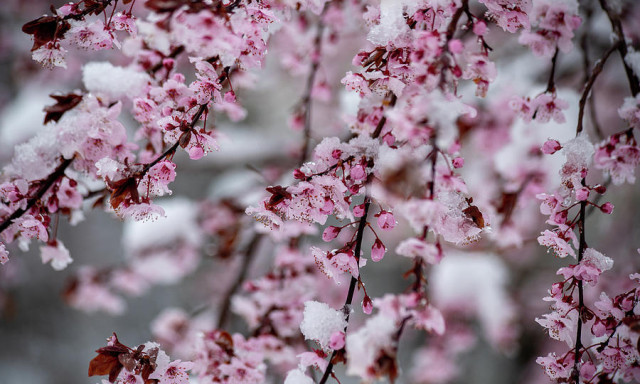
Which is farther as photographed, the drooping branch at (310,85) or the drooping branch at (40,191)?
the drooping branch at (310,85)

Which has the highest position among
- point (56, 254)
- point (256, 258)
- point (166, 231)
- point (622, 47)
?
point (256, 258)

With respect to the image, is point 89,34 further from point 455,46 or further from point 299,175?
point 455,46

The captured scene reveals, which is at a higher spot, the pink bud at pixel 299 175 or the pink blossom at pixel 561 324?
the pink bud at pixel 299 175

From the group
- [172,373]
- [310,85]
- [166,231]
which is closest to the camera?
[172,373]

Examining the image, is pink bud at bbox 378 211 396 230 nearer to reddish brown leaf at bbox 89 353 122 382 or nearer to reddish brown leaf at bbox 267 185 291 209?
reddish brown leaf at bbox 267 185 291 209

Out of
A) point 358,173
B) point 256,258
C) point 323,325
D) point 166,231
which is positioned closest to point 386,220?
point 358,173

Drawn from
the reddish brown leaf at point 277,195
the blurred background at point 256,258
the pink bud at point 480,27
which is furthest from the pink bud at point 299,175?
the blurred background at point 256,258

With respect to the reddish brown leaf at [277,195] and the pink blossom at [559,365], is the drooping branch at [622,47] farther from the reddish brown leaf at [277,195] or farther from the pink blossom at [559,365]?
the reddish brown leaf at [277,195]

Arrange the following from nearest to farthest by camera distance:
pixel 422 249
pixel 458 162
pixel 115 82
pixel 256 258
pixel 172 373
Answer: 1. pixel 422 249
2. pixel 458 162
3. pixel 172 373
4. pixel 115 82
5. pixel 256 258

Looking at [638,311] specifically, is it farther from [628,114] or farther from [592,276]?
[628,114]

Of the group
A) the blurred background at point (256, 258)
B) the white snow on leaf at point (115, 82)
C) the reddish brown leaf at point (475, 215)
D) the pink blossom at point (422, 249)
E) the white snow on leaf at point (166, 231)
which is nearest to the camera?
the pink blossom at point (422, 249)

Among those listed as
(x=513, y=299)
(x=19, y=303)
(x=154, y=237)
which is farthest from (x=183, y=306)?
(x=513, y=299)

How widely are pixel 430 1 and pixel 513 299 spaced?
2.55 metres

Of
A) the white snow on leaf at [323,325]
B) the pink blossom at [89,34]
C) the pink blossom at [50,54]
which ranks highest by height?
the pink blossom at [89,34]
